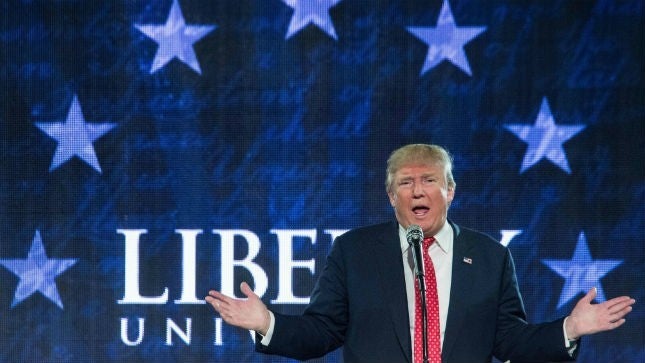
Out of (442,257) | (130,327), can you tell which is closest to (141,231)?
(130,327)

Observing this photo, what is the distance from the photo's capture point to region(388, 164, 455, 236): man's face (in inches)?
122

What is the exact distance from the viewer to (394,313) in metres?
3.01

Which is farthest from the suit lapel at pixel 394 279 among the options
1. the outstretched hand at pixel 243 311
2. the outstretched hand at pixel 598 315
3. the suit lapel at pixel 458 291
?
the outstretched hand at pixel 598 315

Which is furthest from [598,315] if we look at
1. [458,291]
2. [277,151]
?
[277,151]

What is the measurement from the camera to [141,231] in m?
4.62

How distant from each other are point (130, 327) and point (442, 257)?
79.3 inches

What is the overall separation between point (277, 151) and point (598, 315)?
2125 millimetres

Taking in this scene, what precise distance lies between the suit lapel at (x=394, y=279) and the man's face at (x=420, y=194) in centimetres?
9

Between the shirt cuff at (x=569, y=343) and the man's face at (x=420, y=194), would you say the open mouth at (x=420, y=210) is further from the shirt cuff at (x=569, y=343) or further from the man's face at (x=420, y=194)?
the shirt cuff at (x=569, y=343)

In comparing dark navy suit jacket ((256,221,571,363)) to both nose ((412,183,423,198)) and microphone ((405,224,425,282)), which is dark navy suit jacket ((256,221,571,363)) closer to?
nose ((412,183,423,198))

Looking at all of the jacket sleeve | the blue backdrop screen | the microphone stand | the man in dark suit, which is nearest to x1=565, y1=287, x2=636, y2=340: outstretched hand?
the man in dark suit

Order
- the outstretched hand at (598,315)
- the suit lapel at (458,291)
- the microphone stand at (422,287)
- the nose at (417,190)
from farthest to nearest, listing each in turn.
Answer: the nose at (417,190) < the suit lapel at (458,291) < the outstretched hand at (598,315) < the microphone stand at (422,287)

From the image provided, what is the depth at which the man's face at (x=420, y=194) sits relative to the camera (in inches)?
122

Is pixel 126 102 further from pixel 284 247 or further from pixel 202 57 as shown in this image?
pixel 284 247
